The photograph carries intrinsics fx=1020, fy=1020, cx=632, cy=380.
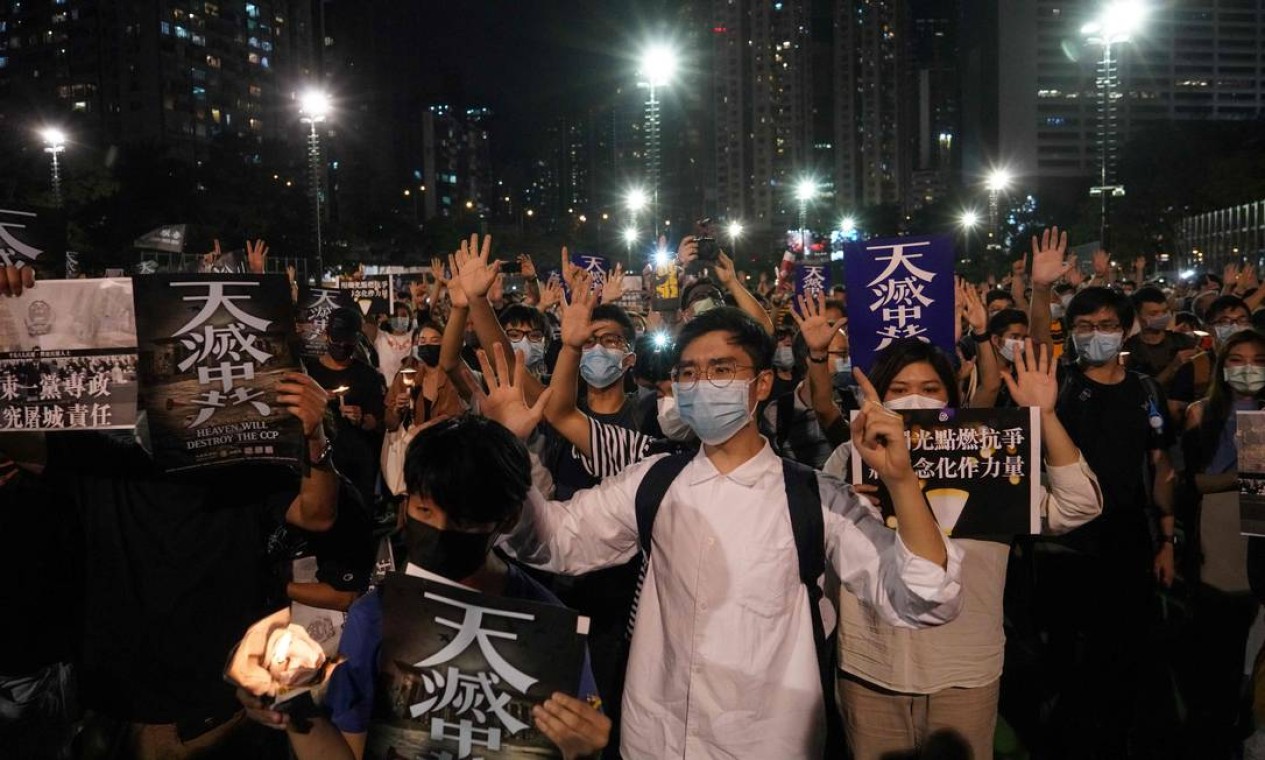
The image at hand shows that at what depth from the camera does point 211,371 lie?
3096mm

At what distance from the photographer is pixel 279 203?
159ft

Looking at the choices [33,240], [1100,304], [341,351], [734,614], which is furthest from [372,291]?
[734,614]

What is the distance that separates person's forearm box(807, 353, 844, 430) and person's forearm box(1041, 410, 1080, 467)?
161 cm

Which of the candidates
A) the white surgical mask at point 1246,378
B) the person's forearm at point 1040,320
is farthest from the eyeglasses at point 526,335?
the white surgical mask at point 1246,378

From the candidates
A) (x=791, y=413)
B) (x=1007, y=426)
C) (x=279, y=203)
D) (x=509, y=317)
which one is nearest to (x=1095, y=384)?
(x=791, y=413)

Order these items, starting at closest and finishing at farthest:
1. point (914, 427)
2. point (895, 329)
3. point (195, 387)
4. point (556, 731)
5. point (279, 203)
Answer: point (556, 731) → point (195, 387) → point (914, 427) → point (895, 329) → point (279, 203)

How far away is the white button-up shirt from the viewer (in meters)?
2.77

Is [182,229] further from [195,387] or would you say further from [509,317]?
[195,387]

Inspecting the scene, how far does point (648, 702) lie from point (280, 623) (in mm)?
1076

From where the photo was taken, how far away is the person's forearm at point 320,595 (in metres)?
4.12

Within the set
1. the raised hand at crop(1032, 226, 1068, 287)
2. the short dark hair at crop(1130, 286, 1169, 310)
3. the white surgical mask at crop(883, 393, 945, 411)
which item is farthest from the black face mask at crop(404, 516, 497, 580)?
the short dark hair at crop(1130, 286, 1169, 310)

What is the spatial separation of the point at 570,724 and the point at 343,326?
5.42 meters

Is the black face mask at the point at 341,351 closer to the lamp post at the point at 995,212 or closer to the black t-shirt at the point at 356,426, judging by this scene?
the black t-shirt at the point at 356,426

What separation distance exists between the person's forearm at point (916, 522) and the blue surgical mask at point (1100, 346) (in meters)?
3.56
